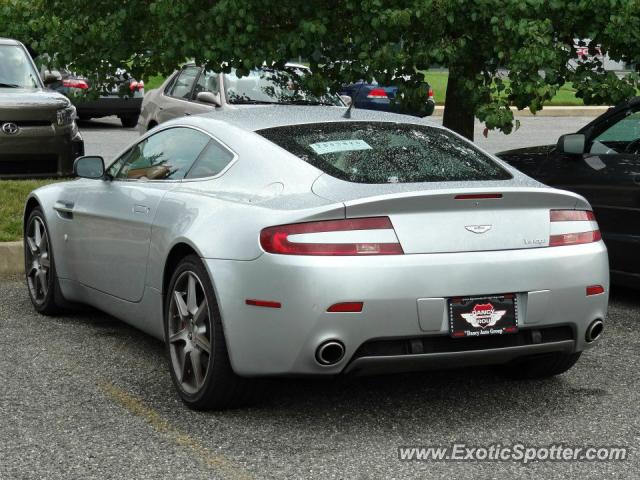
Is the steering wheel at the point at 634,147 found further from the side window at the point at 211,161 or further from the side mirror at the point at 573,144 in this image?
the side window at the point at 211,161

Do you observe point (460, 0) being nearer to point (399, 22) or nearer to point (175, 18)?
point (399, 22)

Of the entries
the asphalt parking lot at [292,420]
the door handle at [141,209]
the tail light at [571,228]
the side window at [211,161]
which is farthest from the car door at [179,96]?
the tail light at [571,228]

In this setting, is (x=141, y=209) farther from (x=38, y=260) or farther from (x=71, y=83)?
(x=71, y=83)

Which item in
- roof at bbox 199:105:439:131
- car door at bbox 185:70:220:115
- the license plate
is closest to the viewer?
the license plate

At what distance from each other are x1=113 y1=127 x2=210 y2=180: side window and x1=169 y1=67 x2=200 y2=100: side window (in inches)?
306

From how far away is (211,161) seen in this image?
5969 mm

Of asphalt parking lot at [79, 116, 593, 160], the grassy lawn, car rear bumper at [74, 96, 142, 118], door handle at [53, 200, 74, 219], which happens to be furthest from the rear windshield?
car rear bumper at [74, 96, 142, 118]

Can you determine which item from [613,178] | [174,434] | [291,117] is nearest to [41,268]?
[291,117]

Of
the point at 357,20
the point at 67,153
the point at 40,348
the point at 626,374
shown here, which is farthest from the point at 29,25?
the point at 626,374

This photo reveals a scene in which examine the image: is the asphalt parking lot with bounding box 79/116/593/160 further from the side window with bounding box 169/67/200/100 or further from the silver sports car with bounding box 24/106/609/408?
the silver sports car with bounding box 24/106/609/408

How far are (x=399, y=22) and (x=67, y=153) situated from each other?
214 inches

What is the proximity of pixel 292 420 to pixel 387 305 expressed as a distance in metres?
0.78

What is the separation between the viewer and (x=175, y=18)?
383 inches

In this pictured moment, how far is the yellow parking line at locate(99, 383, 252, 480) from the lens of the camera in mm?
4633
